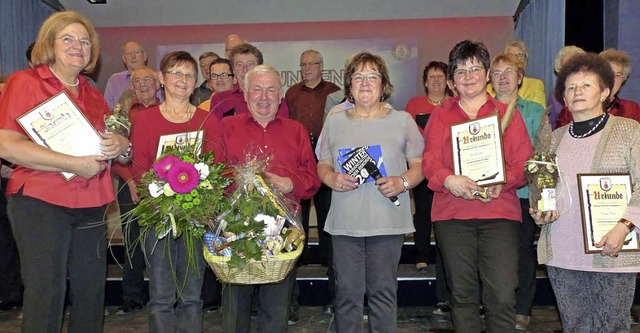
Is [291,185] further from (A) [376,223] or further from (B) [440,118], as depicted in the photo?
(B) [440,118]

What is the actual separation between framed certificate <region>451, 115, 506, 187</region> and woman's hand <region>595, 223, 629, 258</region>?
1.64 feet

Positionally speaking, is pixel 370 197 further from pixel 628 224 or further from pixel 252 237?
pixel 628 224

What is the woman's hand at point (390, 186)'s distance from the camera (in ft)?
10.5

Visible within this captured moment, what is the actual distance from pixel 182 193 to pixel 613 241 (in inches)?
73.7

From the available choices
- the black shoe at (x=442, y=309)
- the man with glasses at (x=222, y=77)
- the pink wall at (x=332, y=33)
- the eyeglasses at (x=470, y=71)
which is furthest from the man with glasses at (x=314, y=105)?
the pink wall at (x=332, y=33)

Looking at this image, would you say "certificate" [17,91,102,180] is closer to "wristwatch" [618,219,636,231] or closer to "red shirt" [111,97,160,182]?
"red shirt" [111,97,160,182]

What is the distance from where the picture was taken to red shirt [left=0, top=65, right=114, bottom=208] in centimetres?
277

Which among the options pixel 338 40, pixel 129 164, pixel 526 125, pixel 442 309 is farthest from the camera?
pixel 338 40

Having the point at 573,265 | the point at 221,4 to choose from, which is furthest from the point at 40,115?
the point at 221,4

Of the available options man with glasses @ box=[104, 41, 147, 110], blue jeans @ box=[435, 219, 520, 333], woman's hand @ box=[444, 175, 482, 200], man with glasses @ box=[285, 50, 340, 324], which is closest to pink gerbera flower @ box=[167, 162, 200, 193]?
woman's hand @ box=[444, 175, 482, 200]

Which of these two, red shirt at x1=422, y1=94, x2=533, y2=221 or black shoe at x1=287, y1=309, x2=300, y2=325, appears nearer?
red shirt at x1=422, y1=94, x2=533, y2=221

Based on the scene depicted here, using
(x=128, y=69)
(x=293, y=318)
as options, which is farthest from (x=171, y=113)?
(x=128, y=69)

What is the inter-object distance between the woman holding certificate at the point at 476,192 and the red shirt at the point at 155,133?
1090 millimetres

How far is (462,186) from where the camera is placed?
307 cm
